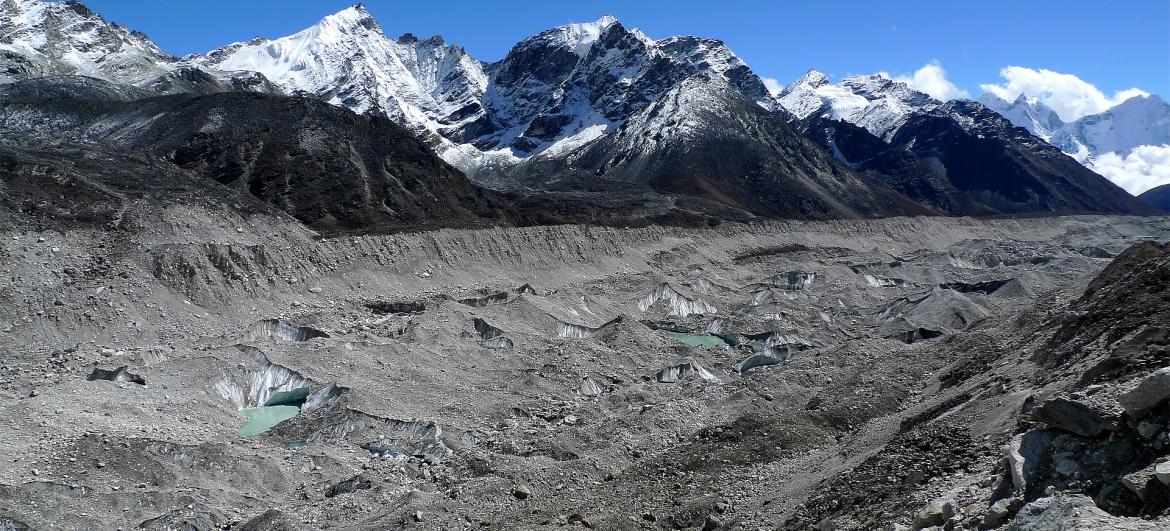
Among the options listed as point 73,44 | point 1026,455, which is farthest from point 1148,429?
point 73,44

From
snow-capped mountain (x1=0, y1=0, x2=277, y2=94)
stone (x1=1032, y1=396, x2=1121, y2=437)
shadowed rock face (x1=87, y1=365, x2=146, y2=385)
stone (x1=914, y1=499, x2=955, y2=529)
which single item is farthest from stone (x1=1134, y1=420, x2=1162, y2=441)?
snow-capped mountain (x1=0, y1=0, x2=277, y2=94)

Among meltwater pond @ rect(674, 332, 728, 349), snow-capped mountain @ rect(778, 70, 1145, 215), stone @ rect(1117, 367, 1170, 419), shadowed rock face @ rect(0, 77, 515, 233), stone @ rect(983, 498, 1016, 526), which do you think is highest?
snow-capped mountain @ rect(778, 70, 1145, 215)

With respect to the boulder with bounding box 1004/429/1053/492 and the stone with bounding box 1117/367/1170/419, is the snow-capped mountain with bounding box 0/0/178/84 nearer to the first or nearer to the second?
the boulder with bounding box 1004/429/1053/492

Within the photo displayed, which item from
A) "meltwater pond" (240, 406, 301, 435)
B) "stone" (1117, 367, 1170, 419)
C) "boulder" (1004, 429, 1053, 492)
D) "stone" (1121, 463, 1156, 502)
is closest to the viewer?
"stone" (1121, 463, 1156, 502)

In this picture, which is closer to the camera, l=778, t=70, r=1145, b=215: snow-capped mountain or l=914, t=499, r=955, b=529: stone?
l=914, t=499, r=955, b=529: stone

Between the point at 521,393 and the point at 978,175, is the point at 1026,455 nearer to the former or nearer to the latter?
the point at 521,393
